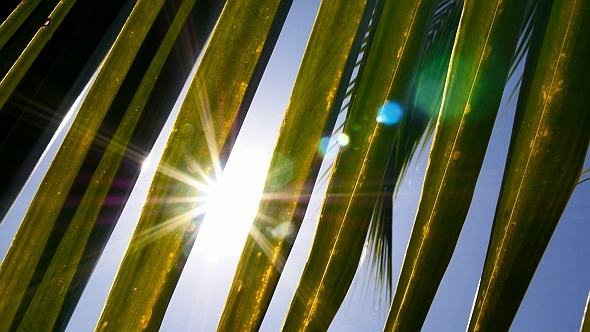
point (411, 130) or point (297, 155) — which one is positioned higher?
point (411, 130)

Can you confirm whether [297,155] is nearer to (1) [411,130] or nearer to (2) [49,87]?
(1) [411,130]

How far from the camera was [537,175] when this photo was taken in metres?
0.48

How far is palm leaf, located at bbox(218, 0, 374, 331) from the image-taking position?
0.56m

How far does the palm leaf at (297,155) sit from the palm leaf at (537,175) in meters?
0.24

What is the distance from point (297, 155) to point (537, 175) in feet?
0.98

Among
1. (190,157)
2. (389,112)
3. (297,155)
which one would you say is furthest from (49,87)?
(389,112)

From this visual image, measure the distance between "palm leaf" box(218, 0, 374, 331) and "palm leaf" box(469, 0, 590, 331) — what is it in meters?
0.24

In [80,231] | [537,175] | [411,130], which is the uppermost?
[411,130]

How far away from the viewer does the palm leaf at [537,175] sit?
18.8 inches

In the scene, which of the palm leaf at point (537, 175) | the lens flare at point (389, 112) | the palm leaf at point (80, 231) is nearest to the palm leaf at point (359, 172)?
the lens flare at point (389, 112)

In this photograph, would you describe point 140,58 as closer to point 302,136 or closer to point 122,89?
point 122,89

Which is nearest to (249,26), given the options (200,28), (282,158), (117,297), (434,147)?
(200,28)

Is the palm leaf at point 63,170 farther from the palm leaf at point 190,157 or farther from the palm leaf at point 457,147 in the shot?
the palm leaf at point 457,147

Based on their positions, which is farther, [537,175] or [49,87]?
[49,87]
